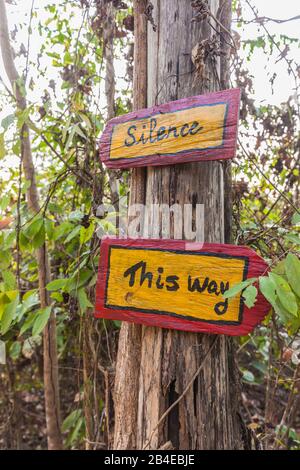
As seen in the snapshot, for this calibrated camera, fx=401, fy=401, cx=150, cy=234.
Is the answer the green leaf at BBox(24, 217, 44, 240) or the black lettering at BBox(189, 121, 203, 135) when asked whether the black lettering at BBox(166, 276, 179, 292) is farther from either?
the green leaf at BBox(24, 217, 44, 240)

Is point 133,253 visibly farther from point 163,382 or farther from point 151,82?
point 151,82

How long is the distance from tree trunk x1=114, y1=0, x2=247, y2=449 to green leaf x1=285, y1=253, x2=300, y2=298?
27cm

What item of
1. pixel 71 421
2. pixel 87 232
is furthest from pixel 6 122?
pixel 71 421

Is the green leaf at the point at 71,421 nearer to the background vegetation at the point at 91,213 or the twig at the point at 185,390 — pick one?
the background vegetation at the point at 91,213

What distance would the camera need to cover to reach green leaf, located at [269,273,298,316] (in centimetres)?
95

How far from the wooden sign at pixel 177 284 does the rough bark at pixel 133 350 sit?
0.14m

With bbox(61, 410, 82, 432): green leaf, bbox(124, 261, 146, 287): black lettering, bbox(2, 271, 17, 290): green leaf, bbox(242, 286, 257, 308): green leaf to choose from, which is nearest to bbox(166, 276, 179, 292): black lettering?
bbox(124, 261, 146, 287): black lettering

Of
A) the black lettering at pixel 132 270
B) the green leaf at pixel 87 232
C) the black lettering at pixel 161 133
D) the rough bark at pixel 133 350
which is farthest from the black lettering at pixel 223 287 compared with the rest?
the green leaf at pixel 87 232

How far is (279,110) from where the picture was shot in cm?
198

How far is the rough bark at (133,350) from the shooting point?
1278 mm

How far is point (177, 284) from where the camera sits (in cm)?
114

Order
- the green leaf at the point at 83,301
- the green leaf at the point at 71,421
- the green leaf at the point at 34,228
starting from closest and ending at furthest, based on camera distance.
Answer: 1. the green leaf at the point at 83,301
2. the green leaf at the point at 34,228
3. the green leaf at the point at 71,421

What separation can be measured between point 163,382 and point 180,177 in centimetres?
62
